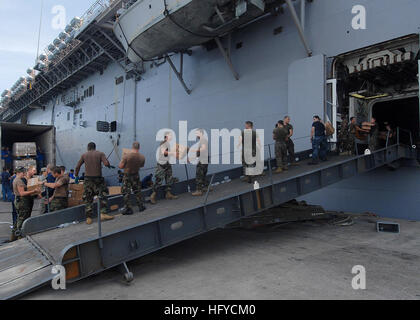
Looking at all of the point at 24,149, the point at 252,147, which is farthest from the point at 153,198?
the point at 24,149

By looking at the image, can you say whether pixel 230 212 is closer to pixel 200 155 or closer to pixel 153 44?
pixel 200 155

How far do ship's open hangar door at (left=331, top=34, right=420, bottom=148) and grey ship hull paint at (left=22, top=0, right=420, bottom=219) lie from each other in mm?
366

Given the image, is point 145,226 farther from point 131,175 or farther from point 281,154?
point 281,154

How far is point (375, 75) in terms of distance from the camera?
9.05 meters

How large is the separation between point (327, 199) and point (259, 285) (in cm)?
673

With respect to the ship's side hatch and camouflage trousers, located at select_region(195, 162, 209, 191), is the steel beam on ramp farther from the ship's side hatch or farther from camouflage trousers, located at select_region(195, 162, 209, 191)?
the ship's side hatch

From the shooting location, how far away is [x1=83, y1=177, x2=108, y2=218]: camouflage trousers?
5.45 m

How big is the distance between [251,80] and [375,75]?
4.39m

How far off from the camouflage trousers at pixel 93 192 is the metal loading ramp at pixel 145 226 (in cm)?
32

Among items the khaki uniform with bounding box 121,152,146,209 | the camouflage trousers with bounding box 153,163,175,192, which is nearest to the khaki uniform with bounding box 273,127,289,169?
the camouflage trousers with bounding box 153,163,175,192

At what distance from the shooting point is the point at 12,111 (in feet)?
133

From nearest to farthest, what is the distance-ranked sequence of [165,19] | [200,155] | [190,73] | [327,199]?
[200,155] < [165,19] < [327,199] < [190,73]

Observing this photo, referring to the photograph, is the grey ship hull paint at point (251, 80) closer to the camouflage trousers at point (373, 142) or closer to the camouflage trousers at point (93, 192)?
the camouflage trousers at point (373, 142)
